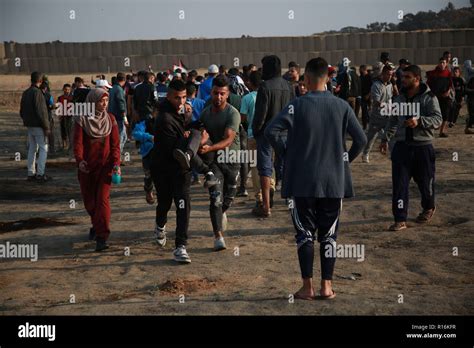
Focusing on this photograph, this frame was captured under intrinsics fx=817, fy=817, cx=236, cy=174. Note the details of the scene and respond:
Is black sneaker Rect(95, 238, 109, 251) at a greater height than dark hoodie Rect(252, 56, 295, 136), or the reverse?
dark hoodie Rect(252, 56, 295, 136)

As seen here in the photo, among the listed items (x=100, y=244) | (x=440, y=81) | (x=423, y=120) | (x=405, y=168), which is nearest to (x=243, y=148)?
(x=405, y=168)

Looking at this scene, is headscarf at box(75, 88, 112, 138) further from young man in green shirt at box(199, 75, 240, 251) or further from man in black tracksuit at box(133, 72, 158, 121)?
man in black tracksuit at box(133, 72, 158, 121)

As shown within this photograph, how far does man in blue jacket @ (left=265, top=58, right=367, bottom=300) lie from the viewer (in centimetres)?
698

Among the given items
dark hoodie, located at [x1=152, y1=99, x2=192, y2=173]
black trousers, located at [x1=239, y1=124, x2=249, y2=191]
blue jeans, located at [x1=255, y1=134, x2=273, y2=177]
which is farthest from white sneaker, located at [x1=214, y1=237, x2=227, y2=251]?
black trousers, located at [x1=239, y1=124, x2=249, y2=191]

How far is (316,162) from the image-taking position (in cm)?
699

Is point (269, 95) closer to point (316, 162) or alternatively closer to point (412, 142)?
point (412, 142)

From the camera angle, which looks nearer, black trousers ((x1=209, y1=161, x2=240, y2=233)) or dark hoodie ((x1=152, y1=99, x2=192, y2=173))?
dark hoodie ((x1=152, y1=99, x2=192, y2=173))

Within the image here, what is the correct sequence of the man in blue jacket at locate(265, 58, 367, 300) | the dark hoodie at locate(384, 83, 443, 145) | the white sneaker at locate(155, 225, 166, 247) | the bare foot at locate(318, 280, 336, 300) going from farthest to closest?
the dark hoodie at locate(384, 83, 443, 145), the white sneaker at locate(155, 225, 166, 247), the bare foot at locate(318, 280, 336, 300), the man in blue jacket at locate(265, 58, 367, 300)

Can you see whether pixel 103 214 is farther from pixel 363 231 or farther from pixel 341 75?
pixel 341 75

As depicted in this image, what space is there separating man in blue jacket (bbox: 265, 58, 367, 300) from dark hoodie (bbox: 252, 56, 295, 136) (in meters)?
4.08

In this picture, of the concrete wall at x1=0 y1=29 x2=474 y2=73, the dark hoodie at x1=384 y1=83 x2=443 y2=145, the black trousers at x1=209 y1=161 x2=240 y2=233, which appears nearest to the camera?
the black trousers at x1=209 y1=161 x2=240 y2=233

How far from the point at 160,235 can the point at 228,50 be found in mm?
43670

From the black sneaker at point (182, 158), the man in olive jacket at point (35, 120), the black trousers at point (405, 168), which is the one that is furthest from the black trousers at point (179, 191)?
the man in olive jacket at point (35, 120)

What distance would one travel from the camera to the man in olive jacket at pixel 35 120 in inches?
618
